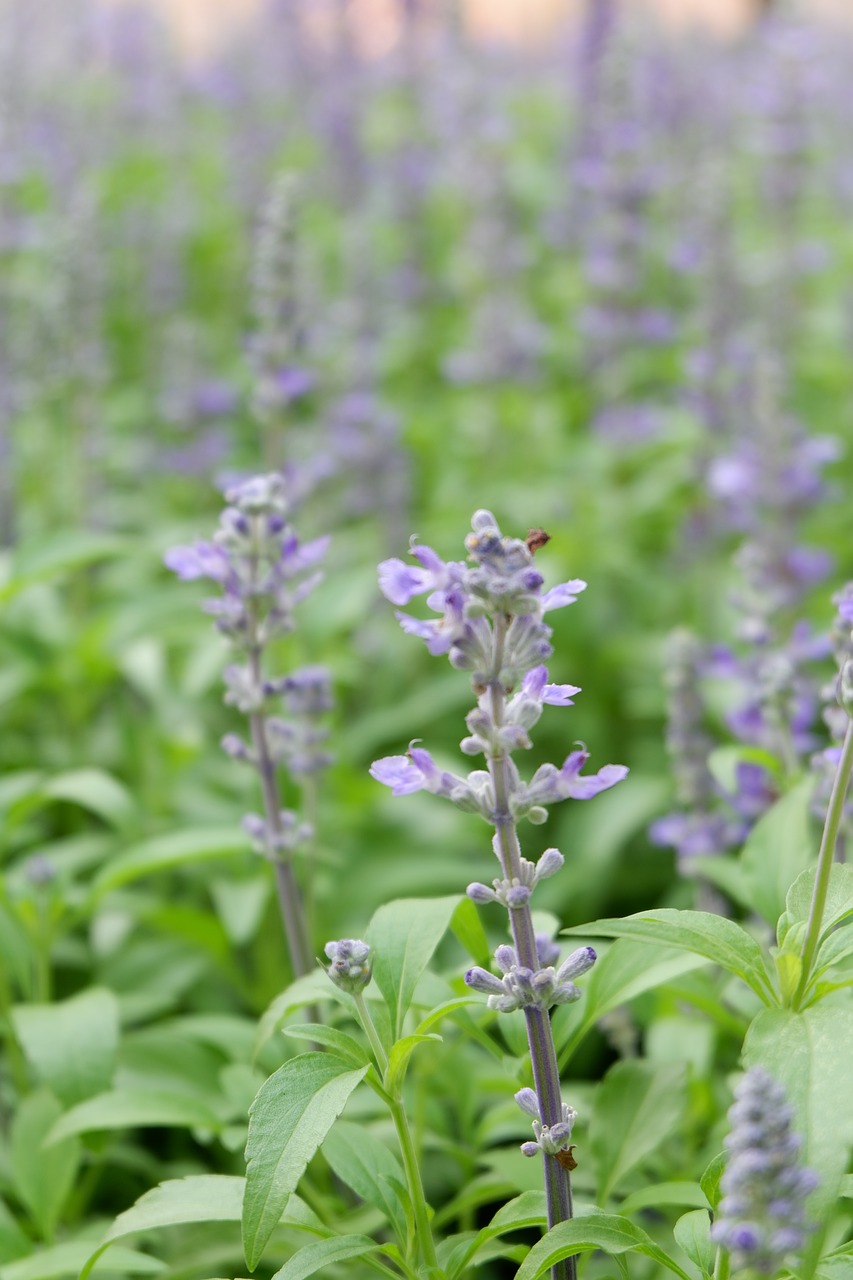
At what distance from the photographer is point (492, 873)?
4195 millimetres

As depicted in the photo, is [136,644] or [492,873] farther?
[136,644]

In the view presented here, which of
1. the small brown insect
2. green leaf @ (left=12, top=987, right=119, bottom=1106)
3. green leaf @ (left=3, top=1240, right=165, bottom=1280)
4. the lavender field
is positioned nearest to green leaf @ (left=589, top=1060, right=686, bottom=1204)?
the lavender field

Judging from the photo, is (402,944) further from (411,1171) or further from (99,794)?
(99,794)

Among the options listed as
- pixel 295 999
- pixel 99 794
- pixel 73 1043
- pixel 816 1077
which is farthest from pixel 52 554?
pixel 816 1077

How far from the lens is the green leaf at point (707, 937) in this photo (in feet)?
6.42

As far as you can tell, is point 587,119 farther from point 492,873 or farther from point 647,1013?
point 647,1013

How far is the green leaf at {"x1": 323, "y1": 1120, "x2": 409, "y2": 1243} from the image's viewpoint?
2242 mm

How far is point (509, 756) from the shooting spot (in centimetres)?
199

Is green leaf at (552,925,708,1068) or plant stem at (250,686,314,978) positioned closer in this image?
green leaf at (552,925,708,1068)

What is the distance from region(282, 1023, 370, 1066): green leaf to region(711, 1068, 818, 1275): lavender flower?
644 millimetres

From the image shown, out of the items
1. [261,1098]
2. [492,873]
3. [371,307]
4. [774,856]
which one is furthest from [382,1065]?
[371,307]

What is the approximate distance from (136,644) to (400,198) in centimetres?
510

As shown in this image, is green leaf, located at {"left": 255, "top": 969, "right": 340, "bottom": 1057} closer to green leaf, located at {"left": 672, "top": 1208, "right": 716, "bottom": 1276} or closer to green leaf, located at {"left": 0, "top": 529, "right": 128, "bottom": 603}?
green leaf, located at {"left": 672, "top": 1208, "right": 716, "bottom": 1276}

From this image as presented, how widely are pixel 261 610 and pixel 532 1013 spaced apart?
1216mm
